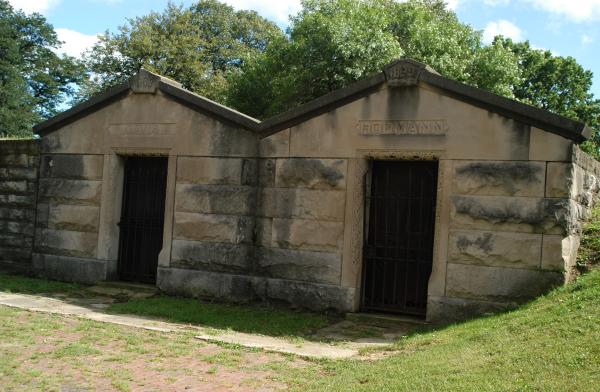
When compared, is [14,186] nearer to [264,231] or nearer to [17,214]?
[17,214]

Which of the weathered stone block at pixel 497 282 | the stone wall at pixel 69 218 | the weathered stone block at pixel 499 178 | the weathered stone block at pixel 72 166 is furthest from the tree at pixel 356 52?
the weathered stone block at pixel 497 282

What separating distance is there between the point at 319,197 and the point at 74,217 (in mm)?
4979

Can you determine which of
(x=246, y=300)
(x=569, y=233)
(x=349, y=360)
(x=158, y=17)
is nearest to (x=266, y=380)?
(x=349, y=360)

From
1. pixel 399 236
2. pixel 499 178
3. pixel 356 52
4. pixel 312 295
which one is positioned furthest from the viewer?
pixel 356 52

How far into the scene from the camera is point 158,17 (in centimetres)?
Result: 4044

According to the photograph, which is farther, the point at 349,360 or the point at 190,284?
the point at 190,284

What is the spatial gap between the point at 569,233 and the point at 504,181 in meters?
1.08

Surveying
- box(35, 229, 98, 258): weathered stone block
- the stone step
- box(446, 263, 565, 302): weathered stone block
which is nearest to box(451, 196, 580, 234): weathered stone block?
box(446, 263, 565, 302): weathered stone block

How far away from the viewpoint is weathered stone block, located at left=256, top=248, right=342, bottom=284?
30.1ft

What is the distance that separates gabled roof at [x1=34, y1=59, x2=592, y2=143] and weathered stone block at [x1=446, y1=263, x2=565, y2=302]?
1878mm

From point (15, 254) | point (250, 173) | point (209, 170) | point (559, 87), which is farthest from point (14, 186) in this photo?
point (559, 87)

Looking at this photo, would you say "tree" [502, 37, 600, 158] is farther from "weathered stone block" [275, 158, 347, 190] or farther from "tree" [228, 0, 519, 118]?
"weathered stone block" [275, 158, 347, 190]

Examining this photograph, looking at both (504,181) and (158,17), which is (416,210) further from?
(158,17)

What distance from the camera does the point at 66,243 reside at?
1138cm
